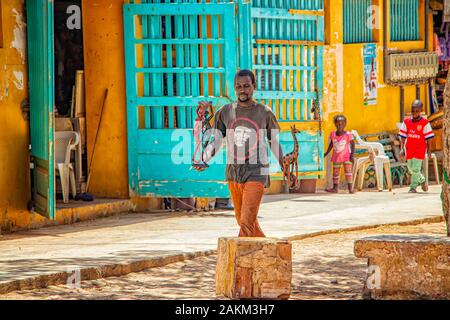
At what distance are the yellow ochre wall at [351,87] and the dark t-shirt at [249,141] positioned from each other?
8.68 metres

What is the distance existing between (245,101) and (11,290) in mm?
2477

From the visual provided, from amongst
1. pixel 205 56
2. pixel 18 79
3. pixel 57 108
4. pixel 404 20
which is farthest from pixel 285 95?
pixel 404 20

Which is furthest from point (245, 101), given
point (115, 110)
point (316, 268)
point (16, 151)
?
point (115, 110)

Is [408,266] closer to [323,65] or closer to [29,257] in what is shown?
[29,257]

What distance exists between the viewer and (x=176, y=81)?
50.2ft

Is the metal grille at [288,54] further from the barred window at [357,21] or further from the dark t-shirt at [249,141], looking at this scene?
the dark t-shirt at [249,141]

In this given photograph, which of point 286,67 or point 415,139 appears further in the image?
point 415,139

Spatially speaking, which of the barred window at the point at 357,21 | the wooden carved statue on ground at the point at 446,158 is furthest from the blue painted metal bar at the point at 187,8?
the barred window at the point at 357,21

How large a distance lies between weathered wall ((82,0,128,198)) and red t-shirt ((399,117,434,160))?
4879mm

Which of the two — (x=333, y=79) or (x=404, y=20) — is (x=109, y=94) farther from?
(x=404, y=20)

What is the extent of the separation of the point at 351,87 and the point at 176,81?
5.66 metres

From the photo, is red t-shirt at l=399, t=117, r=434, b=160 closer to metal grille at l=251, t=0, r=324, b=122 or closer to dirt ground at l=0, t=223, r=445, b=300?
metal grille at l=251, t=0, r=324, b=122

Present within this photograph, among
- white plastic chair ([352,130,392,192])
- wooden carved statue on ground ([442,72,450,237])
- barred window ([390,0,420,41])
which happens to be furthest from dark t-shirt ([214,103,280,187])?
A: barred window ([390,0,420,41])

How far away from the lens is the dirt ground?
1010 centimetres
